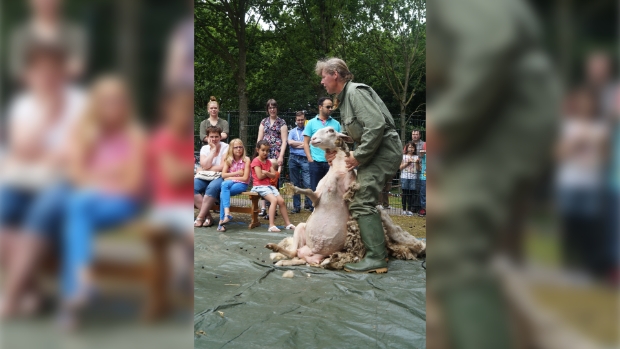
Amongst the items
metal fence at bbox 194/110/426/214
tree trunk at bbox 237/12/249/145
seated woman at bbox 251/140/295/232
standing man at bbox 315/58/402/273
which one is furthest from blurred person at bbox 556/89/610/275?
tree trunk at bbox 237/12/249/145

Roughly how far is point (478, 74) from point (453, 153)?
0.43 feet

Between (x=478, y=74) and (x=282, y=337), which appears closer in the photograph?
(x=478, y=74)

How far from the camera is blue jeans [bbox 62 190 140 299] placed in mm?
801

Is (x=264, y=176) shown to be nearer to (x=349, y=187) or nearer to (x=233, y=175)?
(x=233, y=175)

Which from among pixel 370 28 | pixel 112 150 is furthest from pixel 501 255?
pixel 370 28

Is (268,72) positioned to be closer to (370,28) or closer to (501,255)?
(370,28)

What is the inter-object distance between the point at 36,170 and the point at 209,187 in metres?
7.00

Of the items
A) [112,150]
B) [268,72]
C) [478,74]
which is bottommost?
[112,150]

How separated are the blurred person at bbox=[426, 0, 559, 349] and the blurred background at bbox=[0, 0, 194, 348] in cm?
45

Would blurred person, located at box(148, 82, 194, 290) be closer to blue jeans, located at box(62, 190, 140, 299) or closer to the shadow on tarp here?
blue jeans, located at box(62, 190, 140, 299)

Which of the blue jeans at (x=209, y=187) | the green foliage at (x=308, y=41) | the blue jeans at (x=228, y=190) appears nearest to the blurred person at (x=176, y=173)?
the blue jeans at (x=228, y=190)

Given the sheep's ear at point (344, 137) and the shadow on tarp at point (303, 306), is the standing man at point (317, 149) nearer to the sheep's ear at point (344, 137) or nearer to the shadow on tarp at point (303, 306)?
the sheep's ear at point (344, 137)

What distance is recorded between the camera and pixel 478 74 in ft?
2.57

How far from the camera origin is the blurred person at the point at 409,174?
379 inches
